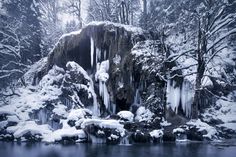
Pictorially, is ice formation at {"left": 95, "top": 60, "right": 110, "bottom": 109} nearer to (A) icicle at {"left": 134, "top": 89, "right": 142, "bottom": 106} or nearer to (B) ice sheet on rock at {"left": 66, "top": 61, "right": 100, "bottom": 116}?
(B) ice sheet on rock at {"left": 66, "top": 61, "right": 100, "bottom": 116}

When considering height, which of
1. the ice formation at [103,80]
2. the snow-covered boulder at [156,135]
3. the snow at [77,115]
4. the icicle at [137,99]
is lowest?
the snow-covered boulder at [156,135]

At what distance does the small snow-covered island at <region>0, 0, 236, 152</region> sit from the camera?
62.3ft

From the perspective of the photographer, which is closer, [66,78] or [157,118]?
[157,118]

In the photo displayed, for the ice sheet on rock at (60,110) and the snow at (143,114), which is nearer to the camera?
the snow at (143,114)

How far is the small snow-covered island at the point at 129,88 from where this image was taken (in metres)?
19.0

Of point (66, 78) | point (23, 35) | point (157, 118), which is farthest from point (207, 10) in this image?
point (23, 35)

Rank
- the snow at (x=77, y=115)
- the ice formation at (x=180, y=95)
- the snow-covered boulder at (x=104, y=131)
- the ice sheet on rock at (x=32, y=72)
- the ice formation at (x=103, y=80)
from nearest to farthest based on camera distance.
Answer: the snow-covered boulder at (x=104, y=131)
the snow at (x=77, y=115)
the ice formation at (x=180, y=95)
the ice formation at (x=103, y=80)
the ice sheet on rock at (x=32, y=72)

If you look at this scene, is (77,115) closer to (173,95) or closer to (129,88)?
(129,88)

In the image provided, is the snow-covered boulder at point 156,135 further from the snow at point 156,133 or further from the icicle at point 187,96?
the icicle at point 187,96

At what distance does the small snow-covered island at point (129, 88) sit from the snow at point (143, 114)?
0.23ft

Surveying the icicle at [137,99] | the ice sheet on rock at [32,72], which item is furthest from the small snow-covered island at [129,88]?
the ice sheet on rock at [32,72]

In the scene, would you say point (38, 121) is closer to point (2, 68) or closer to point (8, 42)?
point (2, 68)

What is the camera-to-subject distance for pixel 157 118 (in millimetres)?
20812

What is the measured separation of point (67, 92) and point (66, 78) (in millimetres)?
1204
